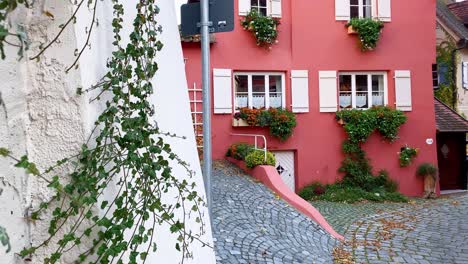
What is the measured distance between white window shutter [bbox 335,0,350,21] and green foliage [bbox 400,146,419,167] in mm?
3998

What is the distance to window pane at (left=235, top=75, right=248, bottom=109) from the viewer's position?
1150 cm

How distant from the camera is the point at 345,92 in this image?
12.4m

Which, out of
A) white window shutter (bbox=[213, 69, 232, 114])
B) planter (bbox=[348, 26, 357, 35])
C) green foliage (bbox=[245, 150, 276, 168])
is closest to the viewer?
→ green foliage (bbox=[245, 150, 276, 168])

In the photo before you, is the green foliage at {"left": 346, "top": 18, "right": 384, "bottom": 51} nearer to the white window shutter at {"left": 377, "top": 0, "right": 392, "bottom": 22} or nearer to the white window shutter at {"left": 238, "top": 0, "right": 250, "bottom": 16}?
the white window shutter at {"left": 377, "top": 0, "right": 392, "bottom": 22}

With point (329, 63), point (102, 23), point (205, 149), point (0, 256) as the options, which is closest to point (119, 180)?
point (0, 256)

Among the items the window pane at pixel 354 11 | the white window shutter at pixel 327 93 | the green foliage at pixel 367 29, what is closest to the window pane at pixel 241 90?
the white window shutter at pixel 327 93

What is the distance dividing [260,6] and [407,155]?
578 cm

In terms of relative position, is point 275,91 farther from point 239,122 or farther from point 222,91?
point 222,91

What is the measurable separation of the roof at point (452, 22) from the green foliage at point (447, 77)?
48 cm

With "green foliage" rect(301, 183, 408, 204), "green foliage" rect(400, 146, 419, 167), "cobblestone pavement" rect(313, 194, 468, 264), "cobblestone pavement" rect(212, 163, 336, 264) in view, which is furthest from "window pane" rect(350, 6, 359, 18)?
"cobblestone pavement" rect(212, 163, 336, 264)

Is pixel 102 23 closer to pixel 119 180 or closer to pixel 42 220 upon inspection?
pixel 119 180

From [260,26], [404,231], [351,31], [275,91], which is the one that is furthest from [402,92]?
[404,231]

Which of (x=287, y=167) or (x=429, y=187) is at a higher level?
(x=287, y=167)

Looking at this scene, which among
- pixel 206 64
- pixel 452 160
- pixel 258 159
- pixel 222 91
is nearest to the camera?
pixel 206 64
